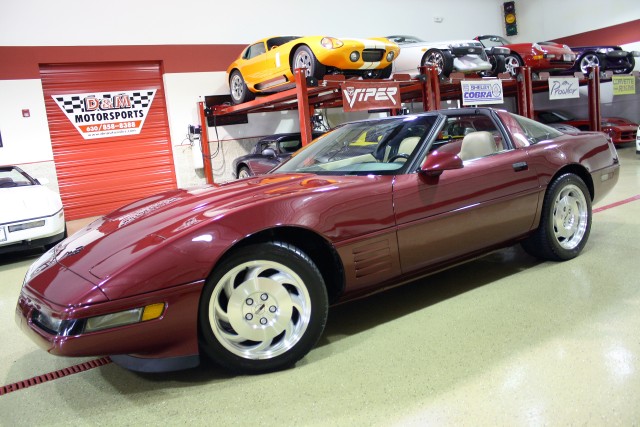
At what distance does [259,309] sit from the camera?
6.73 feet

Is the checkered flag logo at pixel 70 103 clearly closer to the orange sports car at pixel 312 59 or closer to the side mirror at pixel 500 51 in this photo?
the orange sports car at pixel 312 59

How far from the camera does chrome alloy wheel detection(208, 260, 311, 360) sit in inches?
78.7

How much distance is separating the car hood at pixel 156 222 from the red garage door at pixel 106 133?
7095mm

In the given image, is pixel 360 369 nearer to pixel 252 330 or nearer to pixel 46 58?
pixel 252 330

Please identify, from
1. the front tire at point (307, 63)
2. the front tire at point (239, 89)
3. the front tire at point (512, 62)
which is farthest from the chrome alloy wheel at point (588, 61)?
the front tire at point (239, 89)

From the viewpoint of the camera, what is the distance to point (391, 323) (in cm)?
256

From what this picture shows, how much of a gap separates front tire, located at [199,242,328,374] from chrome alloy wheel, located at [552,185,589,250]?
191cm

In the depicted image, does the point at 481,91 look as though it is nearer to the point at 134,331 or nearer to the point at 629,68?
the point at 629,68

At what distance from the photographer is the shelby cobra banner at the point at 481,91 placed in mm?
7219

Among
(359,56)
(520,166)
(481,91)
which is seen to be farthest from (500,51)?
(520,166)

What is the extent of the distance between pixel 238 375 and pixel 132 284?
0.61 m

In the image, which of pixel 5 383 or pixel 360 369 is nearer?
pixel 360 369

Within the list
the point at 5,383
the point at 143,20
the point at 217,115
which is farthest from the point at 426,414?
the point at 143,20

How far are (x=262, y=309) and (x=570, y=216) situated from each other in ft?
7.68
